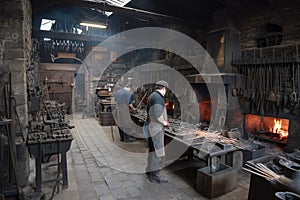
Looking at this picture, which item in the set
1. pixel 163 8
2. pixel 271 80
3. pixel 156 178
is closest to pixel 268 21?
pixel 271 80

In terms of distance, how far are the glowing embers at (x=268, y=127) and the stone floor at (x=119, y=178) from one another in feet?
7.37

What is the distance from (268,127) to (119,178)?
14.3ft

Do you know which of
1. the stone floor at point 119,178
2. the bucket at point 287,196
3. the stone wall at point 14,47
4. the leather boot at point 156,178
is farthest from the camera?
the leather boot at point 156,178

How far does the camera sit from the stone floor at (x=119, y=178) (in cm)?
327

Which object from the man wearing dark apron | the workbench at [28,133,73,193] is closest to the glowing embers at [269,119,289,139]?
the man wearing dark apron

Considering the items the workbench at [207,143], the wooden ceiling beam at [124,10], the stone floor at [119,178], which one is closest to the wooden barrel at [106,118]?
the stone floor at [119,178]

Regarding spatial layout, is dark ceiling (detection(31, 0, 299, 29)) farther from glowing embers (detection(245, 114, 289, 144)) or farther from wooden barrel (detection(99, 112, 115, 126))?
wooden barrel (detection(99, 112, 115, 126))

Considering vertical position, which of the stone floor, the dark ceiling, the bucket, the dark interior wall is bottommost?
the stone floor

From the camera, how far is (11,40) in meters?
3.46

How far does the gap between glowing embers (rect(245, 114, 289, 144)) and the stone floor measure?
88.5 inches

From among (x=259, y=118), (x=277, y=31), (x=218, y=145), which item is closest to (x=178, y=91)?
(x=259, y=118)

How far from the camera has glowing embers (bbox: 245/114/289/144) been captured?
5715 millimetres

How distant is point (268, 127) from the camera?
601 cm

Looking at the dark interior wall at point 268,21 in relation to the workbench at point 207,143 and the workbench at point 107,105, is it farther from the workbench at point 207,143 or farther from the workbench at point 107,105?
the workbench at point 107,105
